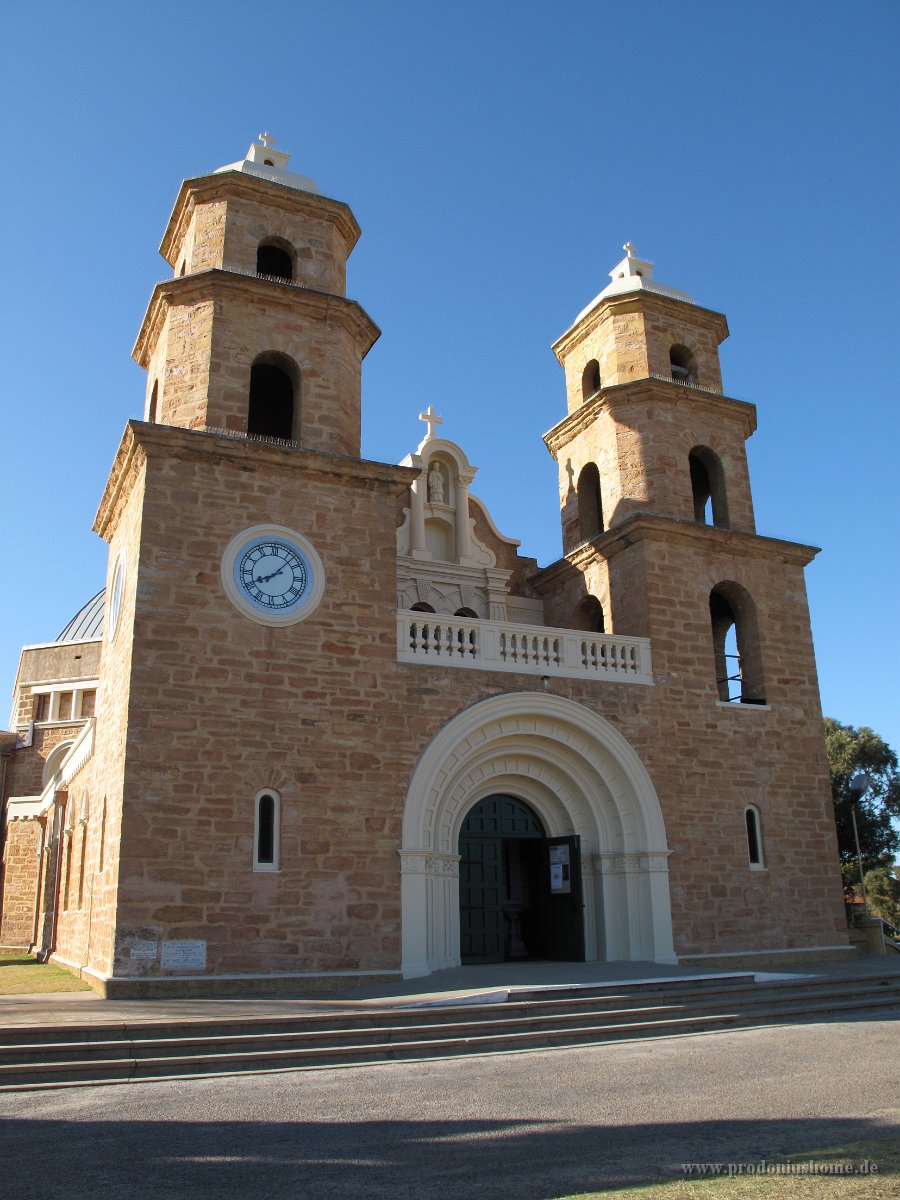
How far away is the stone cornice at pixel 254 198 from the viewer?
53.0 ft

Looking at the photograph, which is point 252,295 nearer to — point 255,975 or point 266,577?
point 266,577

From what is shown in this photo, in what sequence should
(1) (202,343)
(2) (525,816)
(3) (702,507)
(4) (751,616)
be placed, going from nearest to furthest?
(1) (202,343) → (2) (525,816) → (4) (751,616) → (3) (702,507)

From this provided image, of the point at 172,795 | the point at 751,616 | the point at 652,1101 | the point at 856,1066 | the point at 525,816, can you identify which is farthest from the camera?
the point at 751,616

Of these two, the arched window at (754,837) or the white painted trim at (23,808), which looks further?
the white painted trim at (23,808)

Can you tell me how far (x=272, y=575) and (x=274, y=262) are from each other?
6.19m

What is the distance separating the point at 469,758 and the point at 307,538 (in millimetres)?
4167

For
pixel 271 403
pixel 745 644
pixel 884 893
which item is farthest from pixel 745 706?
pixel 884 893

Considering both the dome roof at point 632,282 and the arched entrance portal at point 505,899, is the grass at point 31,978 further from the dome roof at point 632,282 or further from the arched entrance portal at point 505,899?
the dome roof at point 632,282

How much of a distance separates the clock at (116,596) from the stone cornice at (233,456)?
1.06 m

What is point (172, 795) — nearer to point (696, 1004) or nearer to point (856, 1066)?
point (696, 1004)

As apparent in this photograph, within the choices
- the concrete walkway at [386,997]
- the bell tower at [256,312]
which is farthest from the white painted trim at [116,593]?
the concrete walkway at [386,997]

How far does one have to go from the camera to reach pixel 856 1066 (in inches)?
331

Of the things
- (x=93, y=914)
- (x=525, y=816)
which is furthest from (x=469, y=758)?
(x=93, y=914)

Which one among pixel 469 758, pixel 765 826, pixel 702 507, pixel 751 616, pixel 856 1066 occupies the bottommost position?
pixel 856 1066
